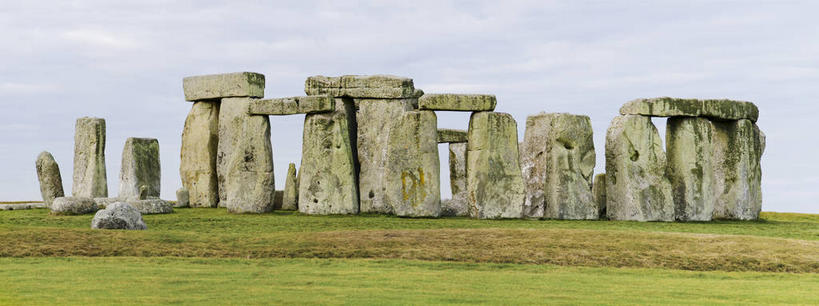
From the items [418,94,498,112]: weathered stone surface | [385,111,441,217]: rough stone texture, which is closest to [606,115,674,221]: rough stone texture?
[418,94,498,112]: weathered stone surface

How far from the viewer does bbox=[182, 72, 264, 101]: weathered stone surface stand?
25969mm

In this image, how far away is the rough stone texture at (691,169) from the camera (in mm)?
22969

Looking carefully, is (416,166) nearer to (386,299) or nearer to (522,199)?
(522,199)

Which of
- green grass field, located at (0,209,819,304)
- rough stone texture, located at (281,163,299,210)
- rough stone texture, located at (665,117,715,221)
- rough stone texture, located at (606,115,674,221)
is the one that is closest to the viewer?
green grass field, located at (0,209,819,304)

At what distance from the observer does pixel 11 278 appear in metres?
12.5

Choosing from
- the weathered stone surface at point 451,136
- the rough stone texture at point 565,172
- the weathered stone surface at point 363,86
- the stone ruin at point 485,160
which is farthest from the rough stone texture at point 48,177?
the rough stone texture at point 565,172

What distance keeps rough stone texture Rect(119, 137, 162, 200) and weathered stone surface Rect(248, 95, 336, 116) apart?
15.3 feet

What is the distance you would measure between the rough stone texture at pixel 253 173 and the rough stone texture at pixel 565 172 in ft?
20.1

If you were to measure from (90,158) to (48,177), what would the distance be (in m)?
1.47

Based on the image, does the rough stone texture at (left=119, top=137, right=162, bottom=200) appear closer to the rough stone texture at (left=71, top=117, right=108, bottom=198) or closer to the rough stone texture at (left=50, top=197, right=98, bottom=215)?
the rough stone texture at (left=71, top=117, right=108, bottom=198)

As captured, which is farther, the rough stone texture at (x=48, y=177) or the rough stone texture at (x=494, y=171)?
the rough stone texture at (x=48, y=177)

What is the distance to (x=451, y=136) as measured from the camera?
88.7 feet

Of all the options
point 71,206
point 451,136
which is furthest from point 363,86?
point 71,206

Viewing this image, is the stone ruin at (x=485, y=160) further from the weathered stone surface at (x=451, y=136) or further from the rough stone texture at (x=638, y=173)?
the weathered stone surface at (x=451, y=136)
